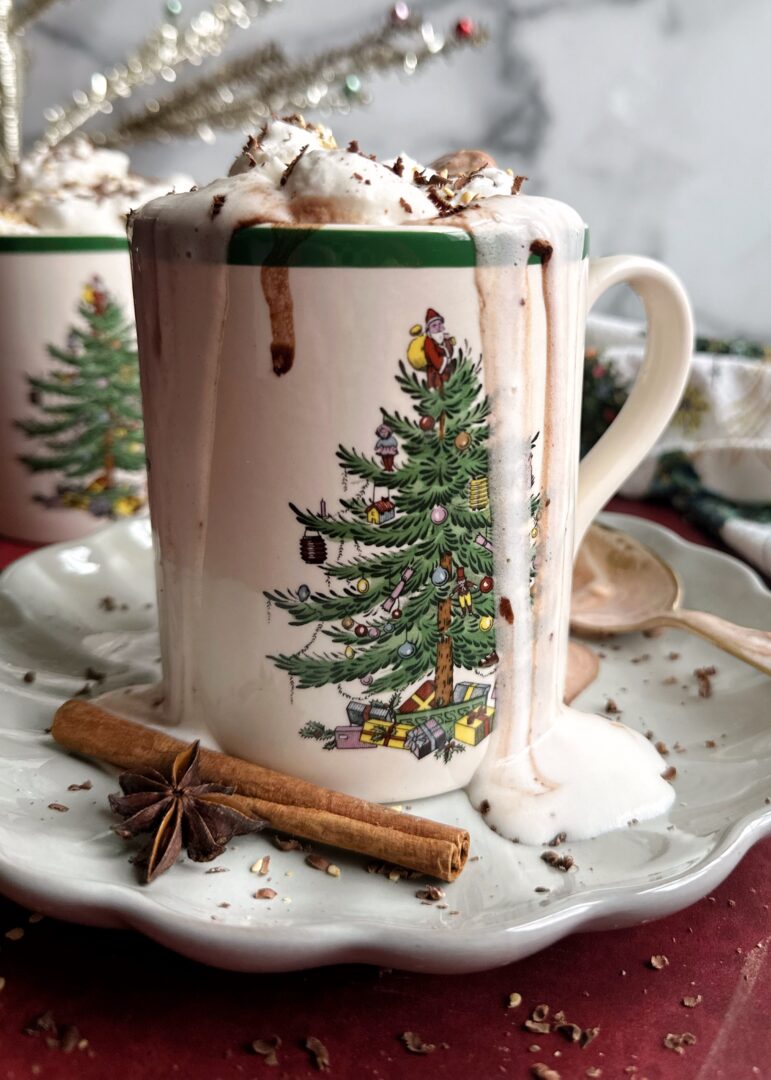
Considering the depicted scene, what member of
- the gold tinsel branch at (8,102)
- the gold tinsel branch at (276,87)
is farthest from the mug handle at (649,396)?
the gold tinsel branch at (8,102)

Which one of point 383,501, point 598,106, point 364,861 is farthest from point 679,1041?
point 598,106

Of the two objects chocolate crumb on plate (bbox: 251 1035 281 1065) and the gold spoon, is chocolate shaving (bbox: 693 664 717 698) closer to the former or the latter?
the gold spoon

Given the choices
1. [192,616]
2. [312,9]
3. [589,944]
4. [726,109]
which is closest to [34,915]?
[192,616]

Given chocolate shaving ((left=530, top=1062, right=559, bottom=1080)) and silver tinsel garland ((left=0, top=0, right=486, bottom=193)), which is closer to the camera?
chocolate shaving ((left=530, top=1062, right=559, bottom=1080))

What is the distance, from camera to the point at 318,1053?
467 millimetres

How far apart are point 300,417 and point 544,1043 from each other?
1.08ft

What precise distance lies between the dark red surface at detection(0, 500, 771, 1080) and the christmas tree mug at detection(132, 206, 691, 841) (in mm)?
93

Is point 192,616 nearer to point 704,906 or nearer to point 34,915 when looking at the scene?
point 34,915

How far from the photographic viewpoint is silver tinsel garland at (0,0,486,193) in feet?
3.72

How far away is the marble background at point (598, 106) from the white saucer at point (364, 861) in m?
1.04

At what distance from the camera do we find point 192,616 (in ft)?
2.06

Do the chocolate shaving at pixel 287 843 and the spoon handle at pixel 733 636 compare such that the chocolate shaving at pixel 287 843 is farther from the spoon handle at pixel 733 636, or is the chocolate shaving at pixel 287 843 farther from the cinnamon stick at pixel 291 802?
the spoon handle at pixel 733 636

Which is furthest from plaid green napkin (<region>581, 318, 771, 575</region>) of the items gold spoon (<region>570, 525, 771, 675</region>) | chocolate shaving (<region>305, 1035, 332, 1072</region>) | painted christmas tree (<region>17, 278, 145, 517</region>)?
chocolate shaving (<region>305, 1035, 332, 1072</region>)

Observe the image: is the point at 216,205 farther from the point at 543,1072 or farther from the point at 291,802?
the point at 543,1072
